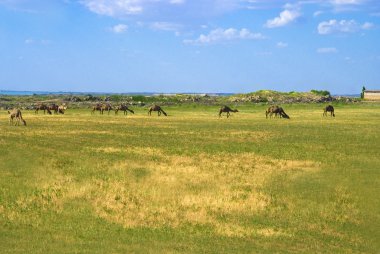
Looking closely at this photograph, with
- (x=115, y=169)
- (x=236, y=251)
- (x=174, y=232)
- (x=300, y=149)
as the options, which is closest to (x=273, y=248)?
(x=236, y=251)

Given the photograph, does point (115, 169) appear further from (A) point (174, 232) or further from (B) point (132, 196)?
(A) point (174, 232)

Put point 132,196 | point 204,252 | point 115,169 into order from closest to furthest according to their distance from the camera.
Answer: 1. point 204,252
2. point 132,196
3. point 115,169

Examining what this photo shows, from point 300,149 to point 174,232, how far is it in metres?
16.7

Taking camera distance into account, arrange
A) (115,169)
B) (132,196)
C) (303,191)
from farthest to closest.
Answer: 1. (115,169)
2. (303,191)
3. (132,196)

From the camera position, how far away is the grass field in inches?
555

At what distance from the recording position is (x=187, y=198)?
723 inches

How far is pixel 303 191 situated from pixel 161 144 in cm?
1347

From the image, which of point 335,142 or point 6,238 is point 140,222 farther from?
point 335,142

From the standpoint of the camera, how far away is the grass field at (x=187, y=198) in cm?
1411

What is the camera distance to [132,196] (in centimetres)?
1848

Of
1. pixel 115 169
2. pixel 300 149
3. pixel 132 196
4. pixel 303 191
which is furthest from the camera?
pixel 300 149

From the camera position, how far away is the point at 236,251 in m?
13.3

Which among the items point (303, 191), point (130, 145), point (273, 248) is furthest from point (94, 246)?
point (130, 145)

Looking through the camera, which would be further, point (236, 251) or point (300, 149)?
point (300, 149)
